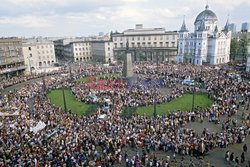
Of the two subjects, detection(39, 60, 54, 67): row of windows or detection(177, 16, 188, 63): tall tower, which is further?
detection(39, 60, 54, 67): row of windows

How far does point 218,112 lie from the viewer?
25.1m

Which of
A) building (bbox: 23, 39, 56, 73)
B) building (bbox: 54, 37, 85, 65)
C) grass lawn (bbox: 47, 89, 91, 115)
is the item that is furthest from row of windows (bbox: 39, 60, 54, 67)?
grass lawn (bbox: 47, 89, 91, 115)

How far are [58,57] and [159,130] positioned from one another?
333 ft

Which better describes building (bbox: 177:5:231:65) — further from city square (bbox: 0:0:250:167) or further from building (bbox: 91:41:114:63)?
building (bbox: 91:41:114:63)

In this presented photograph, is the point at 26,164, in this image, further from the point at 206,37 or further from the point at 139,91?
the point at 206,37

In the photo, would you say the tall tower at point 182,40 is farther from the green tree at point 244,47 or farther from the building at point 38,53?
the building at point 38,53

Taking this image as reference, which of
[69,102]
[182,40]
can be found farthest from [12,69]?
[182,40]

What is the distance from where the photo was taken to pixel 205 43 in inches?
2694

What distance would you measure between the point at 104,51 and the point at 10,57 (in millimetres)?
37864

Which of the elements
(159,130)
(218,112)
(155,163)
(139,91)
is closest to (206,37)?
(139,91)

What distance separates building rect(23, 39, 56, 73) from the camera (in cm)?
7222

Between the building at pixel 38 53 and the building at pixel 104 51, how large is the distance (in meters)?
19.0

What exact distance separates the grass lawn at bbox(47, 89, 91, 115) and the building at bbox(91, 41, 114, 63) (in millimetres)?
49581

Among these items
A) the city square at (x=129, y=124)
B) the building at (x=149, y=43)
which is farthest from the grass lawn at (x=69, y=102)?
the building at (x=149, y=43)
